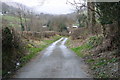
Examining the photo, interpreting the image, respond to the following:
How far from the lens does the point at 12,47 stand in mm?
14391

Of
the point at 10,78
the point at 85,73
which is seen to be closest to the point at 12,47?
the point at 10,78

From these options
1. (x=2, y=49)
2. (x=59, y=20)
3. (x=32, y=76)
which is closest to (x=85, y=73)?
(x=32, y=76)

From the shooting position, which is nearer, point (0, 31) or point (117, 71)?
point (117, 71)

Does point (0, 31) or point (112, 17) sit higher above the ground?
point (112, 17)

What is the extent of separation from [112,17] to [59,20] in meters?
61.6

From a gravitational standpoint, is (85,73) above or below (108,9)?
below

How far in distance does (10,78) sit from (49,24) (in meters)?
65.6

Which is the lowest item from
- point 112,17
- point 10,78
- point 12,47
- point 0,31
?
point 10,78

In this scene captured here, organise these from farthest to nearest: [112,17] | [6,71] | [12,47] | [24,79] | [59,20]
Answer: [59,20], [12,47], [6,71], [112,17], [24,79]

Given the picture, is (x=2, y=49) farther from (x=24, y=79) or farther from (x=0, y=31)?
(x=24, y=79)

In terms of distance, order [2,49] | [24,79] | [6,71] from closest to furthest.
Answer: [24,79]
[6,71]
[2,49]

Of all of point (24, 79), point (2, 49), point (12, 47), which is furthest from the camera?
point (12, 47)

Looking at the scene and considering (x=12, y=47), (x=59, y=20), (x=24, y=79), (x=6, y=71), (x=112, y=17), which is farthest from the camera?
(x=59, y=20)

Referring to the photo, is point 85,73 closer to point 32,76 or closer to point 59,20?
point 32,76
